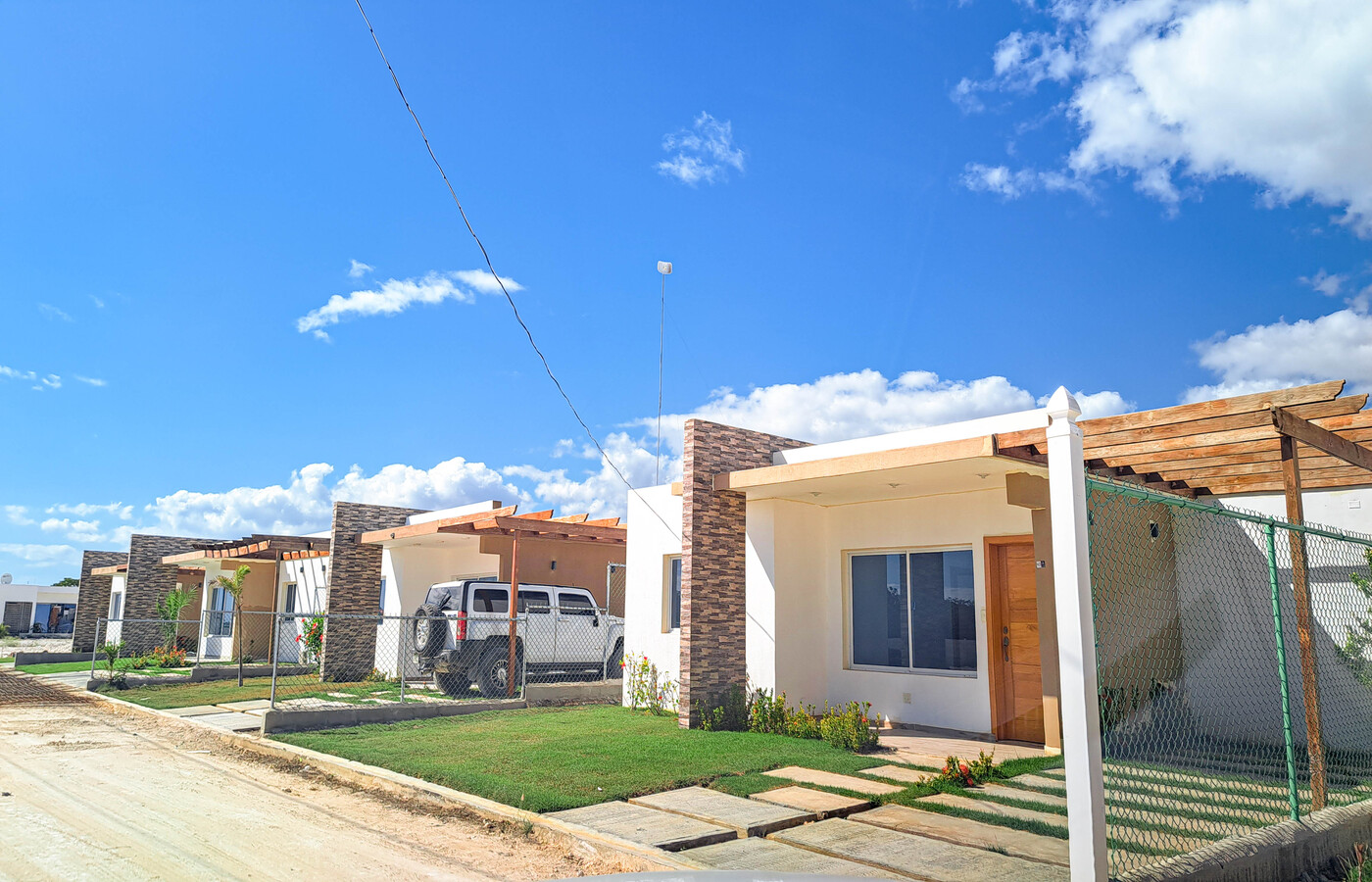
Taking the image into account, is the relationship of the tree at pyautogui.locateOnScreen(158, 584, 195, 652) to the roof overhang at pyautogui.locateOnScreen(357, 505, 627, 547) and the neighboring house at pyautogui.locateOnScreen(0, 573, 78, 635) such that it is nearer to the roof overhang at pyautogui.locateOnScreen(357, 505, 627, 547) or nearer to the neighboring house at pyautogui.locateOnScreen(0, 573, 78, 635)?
the roof overhang at pyautogui.locateOnScreen(357, 505, 627, 547)

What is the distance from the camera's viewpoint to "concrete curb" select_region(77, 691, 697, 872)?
5.23 metres

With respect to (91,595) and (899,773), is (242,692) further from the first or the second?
(91,595)

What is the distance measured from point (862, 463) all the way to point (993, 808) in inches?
157

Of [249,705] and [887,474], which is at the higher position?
[887,474]

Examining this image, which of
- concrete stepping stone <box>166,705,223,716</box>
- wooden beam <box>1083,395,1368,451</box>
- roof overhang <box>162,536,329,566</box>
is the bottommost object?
concrete stepping stone <box>166,705,223,716</box>

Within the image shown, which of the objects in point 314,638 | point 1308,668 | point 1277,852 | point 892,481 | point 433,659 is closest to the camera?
point 1277,852

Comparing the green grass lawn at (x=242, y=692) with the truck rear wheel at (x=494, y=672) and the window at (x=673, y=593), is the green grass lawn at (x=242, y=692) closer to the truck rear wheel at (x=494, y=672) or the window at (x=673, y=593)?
the truck rear wheel at (x=494, y=672)

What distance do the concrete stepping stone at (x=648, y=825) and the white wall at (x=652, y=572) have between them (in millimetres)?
5996

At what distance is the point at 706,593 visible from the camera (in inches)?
427

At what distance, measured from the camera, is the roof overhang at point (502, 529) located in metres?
14.1

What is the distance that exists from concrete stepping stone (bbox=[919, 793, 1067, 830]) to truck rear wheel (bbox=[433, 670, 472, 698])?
29.6 feet

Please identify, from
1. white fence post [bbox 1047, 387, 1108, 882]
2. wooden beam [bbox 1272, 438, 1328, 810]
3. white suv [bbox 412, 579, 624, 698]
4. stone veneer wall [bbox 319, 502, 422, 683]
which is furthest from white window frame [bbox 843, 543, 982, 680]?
stone veneer wall [bbox 319, 502, 422, 683]

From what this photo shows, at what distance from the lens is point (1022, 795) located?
694cm

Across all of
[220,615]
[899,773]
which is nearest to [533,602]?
[899,773]
